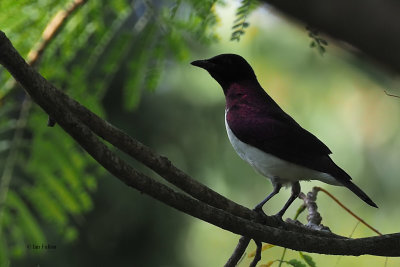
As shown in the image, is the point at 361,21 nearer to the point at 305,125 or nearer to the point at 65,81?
the point at 65,81

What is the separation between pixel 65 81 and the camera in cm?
468

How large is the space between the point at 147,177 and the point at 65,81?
251 centimetres

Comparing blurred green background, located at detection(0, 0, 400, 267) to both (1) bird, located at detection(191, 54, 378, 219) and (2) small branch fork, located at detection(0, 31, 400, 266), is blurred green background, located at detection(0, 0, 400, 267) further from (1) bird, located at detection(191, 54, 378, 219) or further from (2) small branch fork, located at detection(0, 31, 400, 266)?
(2) small branch fork, located at detection(0, 31, 400, 266)

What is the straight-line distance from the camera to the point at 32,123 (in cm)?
476

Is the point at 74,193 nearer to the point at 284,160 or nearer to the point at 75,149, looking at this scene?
the point at 75,149

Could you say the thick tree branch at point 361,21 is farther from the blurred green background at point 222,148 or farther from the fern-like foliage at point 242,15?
the blurred green background at point 222,148

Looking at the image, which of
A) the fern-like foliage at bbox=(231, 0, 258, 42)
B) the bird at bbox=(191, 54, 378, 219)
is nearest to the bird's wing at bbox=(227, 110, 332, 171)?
the bird at bbox=(191, 54, 378, 219)

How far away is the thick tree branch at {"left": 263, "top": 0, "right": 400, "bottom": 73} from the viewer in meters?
1.23

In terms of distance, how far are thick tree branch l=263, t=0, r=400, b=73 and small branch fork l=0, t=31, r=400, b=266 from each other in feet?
3.34

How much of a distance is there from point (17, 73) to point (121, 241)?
20.2ft

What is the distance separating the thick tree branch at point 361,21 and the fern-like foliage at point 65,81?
2.64 metres

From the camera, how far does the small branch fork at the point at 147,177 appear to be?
2.10 meters

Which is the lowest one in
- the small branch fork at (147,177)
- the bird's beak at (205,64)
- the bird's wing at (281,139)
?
the small branch fork at (147,177)

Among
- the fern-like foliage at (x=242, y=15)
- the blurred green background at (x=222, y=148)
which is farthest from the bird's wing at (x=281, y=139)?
the blurred green background at (x=222, y=148)
